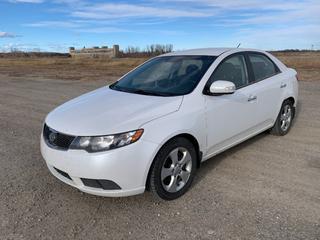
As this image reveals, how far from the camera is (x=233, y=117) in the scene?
463 centimetres

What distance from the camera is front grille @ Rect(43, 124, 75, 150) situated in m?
3.60

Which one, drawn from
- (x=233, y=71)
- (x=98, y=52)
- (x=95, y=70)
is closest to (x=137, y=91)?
(x=233, y=71)

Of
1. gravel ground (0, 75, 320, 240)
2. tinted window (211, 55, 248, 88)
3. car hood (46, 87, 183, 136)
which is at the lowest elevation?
gravel ground (0, 75, 320, 240)

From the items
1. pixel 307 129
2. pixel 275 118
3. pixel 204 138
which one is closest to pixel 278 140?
pixel 275 118

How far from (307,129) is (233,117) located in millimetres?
2692

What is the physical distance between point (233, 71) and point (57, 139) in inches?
99.1

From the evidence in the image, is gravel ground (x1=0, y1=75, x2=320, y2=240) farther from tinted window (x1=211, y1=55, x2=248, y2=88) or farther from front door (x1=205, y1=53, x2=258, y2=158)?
tinted window (x1=211, y1=55, x2=248, y2=88)

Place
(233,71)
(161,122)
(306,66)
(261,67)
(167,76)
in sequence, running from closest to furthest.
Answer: (161,122) < (167,76) < (233,71) < (261,67) < (306,66)

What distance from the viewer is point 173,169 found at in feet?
12.8

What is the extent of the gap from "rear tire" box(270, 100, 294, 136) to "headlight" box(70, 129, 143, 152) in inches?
129

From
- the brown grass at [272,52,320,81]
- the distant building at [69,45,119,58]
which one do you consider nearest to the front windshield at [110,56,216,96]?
the brown grass at [272,52,320,81]

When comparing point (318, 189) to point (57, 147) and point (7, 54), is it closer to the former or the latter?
point (57, 147)

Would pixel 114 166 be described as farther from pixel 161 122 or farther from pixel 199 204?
pixel 199 204

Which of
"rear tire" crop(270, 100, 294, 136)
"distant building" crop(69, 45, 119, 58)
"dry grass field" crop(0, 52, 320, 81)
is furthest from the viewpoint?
"distant building" crop(69, 45, 119, 58)
